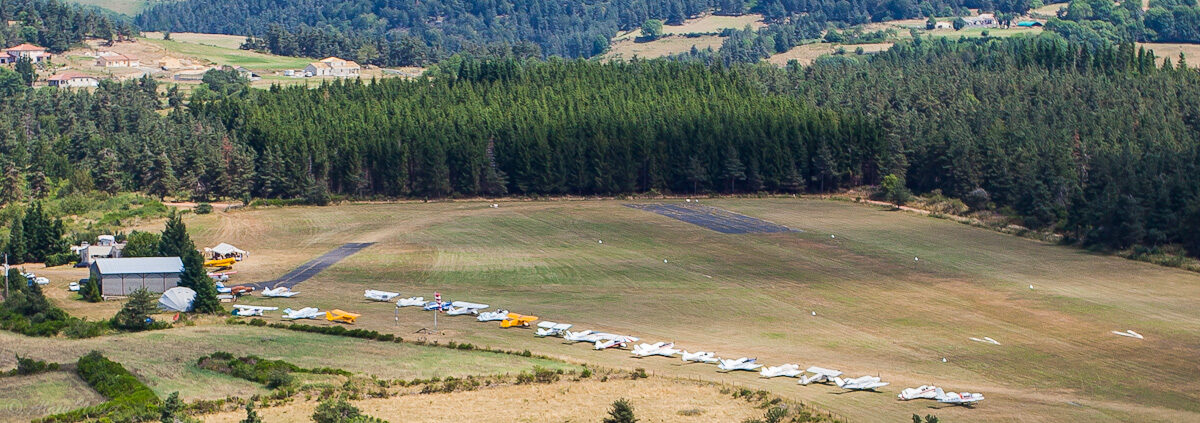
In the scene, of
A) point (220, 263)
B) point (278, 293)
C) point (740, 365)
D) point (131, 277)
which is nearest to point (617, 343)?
point (740, 365)

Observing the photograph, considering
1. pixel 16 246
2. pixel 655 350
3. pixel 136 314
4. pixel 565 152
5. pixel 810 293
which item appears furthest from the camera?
pixel 565 152

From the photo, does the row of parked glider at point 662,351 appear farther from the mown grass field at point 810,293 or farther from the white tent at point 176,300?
the white tent at point 176,300

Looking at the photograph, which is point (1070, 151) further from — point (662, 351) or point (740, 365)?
point (740, 365)

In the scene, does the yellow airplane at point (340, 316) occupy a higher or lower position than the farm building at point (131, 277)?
lower

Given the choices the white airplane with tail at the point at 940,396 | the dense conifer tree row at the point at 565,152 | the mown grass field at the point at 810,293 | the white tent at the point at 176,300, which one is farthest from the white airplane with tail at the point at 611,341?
the dense conifer tree row at the point at 565,152

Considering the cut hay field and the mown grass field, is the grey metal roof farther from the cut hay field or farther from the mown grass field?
the cut hay field

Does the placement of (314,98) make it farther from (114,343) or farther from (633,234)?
(114,343)
